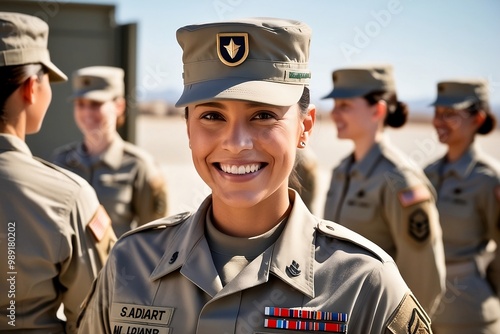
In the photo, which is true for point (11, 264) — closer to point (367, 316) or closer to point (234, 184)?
point (234, 184)

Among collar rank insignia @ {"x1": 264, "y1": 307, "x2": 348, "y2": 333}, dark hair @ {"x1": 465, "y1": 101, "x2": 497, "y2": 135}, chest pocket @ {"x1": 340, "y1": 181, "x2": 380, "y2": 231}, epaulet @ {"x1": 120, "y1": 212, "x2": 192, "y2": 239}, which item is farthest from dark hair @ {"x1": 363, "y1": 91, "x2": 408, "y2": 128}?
collar rank insignia @ {"x1": 264, "y1": 307, "x2": 348, "y2": 333}

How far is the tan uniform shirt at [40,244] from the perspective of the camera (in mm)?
2754

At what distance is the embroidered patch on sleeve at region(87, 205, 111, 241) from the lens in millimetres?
2912

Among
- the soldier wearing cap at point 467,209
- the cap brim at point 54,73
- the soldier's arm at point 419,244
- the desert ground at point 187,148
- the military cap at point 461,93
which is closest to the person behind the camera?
the cap brim at point 54,73

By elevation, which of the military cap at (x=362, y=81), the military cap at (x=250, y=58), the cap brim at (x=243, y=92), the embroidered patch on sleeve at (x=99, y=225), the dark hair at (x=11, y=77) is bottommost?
the embroidered patch on sleeve at (x=99, y=225)

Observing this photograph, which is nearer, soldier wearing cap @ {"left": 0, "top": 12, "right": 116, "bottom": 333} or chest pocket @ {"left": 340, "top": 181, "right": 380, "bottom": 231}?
soldier wearing cap @ {"left": 0, "top": 12, "right": 116, "bottom": 333}

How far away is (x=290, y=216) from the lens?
6.95ft

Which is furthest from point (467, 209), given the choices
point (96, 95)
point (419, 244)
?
point (96, 95)

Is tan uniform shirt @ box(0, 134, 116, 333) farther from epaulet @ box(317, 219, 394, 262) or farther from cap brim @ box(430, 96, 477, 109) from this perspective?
cap brim @ box(430, 96, 477, 109)

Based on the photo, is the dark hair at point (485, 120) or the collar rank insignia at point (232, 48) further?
the dark hair at point (485, 120)

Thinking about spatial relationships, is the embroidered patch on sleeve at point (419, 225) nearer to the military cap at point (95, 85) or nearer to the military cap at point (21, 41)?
the military cap at point (21, 41)

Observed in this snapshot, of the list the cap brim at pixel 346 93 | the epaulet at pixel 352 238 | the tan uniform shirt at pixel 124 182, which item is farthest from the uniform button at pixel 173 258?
the tan uniform shirt at pixel 124 182

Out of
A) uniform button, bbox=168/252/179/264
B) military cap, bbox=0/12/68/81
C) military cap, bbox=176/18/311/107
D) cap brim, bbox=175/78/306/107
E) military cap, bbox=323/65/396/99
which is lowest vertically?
military cap, bbox=323/65/396/99

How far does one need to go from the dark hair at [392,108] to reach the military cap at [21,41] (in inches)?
99.6
